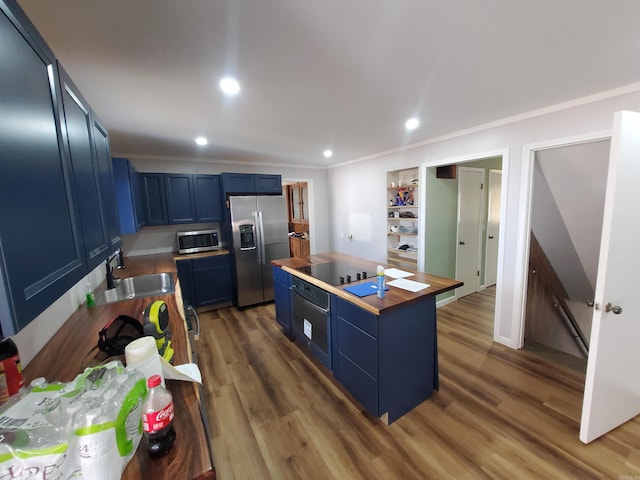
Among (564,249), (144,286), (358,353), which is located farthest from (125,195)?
(564,249)

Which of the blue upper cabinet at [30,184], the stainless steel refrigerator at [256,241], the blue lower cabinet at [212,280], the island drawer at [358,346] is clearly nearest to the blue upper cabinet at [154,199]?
the blue lower cabinet at [212,280]

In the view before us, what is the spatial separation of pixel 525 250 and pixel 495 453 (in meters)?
1.80

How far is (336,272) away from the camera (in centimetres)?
245

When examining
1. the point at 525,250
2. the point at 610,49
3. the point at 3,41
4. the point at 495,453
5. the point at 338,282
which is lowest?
the point at 495,453

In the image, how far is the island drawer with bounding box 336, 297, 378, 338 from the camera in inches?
66.9

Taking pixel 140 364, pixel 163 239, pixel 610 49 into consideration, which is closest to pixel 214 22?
pixel 140 364

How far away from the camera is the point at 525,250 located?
2.51m

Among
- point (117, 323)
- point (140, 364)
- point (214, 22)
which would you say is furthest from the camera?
point (117, 323)

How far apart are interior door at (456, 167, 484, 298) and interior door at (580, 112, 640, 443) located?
7.56 ft

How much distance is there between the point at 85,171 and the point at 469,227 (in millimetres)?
4457

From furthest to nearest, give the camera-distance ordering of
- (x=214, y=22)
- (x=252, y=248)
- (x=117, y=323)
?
1. (x=252, y=248)
2. (x=117, y=323)
3. (x=214, y=22)

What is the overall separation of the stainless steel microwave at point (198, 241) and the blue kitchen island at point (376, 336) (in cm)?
225

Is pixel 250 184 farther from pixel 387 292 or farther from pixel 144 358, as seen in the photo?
pixel 144 358

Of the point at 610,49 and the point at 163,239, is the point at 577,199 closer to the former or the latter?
the point at 610,49
